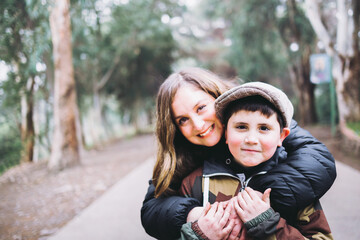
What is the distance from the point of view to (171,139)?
1.67m

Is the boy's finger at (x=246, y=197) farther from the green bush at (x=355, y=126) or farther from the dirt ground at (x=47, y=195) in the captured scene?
the green bush at (x=355, y=126)

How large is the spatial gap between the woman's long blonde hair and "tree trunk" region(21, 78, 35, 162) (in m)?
7.20

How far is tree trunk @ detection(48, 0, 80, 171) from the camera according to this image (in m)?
5.57

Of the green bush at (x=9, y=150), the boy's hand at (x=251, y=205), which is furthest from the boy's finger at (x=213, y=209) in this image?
the green bush at (x=9, y=150)

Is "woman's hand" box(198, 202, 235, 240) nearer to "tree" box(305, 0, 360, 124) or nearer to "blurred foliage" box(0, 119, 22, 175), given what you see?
"tree" box(305, 0, 360, 124)

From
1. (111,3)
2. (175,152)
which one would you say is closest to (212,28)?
(111,3)

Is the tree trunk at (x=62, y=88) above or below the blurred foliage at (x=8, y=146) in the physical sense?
above

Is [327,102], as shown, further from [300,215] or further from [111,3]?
[300,215]

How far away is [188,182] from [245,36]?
10048 mm

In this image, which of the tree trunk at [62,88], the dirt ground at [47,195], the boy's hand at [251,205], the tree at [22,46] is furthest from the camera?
the tree at [22,46]

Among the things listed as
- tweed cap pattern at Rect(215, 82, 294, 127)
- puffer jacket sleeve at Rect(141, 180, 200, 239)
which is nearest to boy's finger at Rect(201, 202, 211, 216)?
puffer jacket sleeve at Rect(141, 180, 200, 239)

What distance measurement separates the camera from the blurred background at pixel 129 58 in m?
5.70

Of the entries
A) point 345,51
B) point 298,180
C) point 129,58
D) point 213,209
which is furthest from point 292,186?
point 129,58

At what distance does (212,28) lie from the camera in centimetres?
2219
